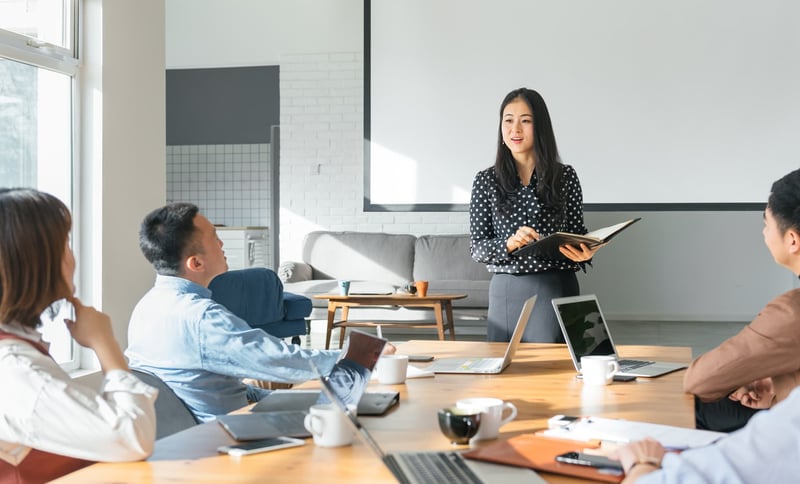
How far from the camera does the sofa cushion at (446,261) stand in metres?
7.15

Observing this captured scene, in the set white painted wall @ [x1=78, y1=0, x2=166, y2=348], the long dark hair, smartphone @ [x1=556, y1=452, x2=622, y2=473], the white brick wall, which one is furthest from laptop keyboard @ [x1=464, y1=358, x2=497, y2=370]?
the white brick wall

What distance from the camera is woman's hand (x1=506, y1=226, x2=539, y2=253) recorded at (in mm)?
2473

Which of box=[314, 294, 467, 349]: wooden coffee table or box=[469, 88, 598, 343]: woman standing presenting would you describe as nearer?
box=[469, 88, 598, 343]: woman standing presenting

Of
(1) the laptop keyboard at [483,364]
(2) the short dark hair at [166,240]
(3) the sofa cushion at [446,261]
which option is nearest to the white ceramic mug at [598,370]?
(1) the laptop keyboard at [483,364]

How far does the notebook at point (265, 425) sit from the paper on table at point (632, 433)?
408 millimetres

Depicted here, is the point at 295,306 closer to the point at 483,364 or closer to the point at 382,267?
the point at 382,267

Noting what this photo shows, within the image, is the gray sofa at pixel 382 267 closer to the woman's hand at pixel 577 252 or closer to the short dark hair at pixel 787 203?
the woman's hand at pixel 577 252

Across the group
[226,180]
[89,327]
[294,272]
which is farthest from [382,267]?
[89,327]

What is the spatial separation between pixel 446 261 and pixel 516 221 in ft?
15.0

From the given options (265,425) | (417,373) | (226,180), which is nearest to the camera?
(265,425)

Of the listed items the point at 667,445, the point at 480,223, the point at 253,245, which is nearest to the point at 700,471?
the point at 667,445

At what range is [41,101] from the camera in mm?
3672

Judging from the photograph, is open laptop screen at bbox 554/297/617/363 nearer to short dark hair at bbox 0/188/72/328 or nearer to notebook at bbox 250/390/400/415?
notebook at bbox 250/390/400/415

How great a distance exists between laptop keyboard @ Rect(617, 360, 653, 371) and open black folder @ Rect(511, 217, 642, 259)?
0.35m
